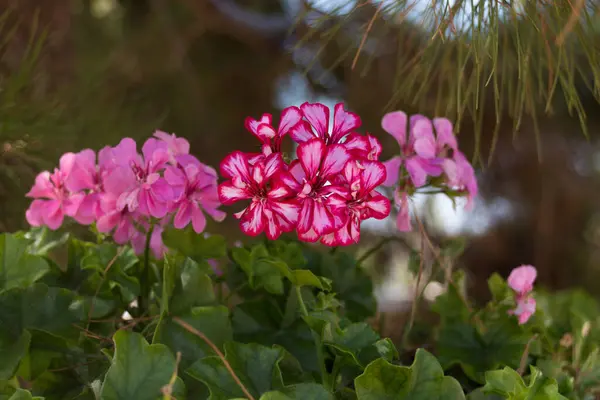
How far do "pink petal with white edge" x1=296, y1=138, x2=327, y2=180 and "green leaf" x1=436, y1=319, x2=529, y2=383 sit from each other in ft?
0.57

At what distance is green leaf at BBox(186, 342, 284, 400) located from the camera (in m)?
0.33

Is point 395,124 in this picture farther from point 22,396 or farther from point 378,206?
point 22,396

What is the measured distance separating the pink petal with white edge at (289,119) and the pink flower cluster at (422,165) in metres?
0.11

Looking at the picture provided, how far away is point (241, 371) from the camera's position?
13.9 inches

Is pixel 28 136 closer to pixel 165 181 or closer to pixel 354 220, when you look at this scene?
pixel 165 181

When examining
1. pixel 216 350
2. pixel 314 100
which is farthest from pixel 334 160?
pixel 314 100

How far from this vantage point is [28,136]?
2.38 feet

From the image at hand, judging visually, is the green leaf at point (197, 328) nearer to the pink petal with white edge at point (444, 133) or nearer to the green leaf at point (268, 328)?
the green leaf at point (268, 328)

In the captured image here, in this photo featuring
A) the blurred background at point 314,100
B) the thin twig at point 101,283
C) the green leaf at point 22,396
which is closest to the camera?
the green leaf at point 22,396

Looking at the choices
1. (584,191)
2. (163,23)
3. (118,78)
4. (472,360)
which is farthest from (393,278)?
(472,360)

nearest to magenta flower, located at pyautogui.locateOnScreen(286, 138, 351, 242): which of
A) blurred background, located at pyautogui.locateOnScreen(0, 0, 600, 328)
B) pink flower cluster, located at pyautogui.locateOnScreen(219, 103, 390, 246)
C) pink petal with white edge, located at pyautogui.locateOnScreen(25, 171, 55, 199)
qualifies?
pink flower cluster, located at pyautogui.locateOnScreen(219, 103, 390, 246)

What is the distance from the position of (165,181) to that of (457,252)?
230mm

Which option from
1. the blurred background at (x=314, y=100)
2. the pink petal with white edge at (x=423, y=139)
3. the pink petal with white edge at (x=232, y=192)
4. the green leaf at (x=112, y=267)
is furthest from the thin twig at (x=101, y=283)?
the blurred background at (x=314, y=100)

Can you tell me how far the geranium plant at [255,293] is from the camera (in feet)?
1.14
